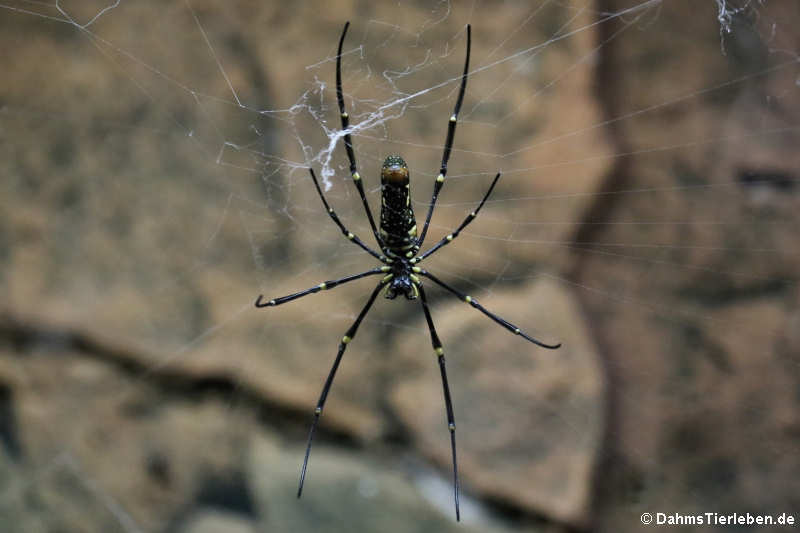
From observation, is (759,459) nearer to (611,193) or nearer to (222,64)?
(611,193)

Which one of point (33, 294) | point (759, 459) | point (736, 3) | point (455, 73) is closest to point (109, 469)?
point (33, 294)

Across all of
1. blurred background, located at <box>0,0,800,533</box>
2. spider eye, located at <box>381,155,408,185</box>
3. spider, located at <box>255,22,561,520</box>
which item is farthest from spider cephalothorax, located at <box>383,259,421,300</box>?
spider eye, located at <box>381,155,408,185</box>

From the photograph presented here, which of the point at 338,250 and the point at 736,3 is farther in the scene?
the point at 338,250

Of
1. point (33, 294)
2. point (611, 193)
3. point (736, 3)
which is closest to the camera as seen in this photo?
point (736, 3)

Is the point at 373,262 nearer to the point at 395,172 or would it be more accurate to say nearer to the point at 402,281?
the point at 402,281

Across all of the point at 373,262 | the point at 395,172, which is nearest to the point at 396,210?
the point at 395,172
